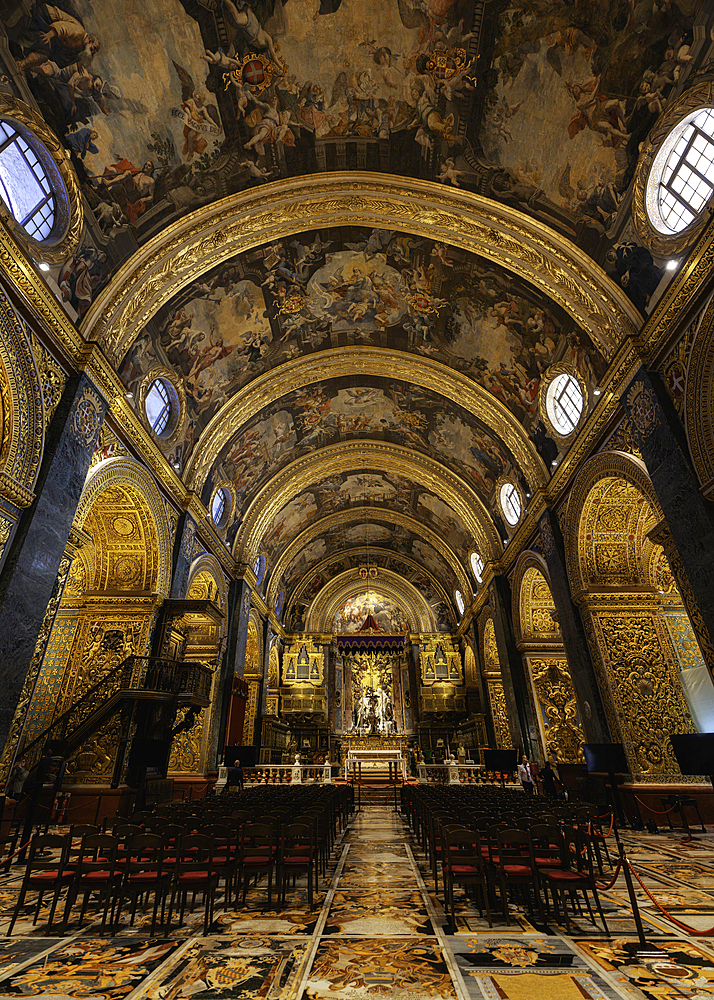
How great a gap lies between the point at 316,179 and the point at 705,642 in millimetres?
13522

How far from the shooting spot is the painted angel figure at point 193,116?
10.3 m

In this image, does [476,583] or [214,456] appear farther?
[476,583]

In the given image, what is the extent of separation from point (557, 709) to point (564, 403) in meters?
11.1

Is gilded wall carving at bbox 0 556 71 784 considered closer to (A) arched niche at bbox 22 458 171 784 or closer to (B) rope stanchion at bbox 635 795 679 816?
(A) arched niche at bbox 22 458 171 784

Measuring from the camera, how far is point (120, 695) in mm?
11789

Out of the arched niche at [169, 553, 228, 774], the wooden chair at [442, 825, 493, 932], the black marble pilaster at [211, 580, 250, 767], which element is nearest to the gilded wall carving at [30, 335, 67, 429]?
the arched niche at [169, 553, 228, 774]

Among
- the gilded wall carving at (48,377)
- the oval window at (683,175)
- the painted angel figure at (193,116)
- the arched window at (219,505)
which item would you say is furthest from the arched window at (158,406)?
the oval window at (683,175)

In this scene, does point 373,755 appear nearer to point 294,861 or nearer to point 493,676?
point 493,676

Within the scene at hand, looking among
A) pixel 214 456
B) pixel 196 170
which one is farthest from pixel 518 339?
pixel 214 456

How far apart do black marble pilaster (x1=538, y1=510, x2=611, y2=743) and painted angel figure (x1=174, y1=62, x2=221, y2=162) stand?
1352 cm

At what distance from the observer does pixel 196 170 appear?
38.1 ft

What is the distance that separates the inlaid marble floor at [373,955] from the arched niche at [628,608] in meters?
6.58

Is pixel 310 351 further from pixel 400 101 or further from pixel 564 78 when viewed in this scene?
pixel 564 78

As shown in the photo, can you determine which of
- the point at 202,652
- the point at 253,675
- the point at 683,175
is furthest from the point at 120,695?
the point at 683,175
